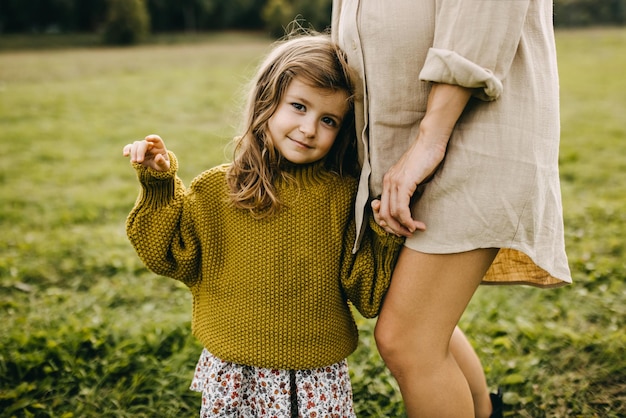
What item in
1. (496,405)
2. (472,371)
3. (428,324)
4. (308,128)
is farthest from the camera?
(496,405)

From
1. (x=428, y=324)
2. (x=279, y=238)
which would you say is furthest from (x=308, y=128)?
(x=428, y=324)

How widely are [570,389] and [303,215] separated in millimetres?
1531

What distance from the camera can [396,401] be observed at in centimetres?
254

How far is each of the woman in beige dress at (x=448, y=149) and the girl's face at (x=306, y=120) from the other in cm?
13

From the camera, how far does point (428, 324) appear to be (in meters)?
1.66

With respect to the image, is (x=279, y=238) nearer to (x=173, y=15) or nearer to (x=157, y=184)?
(x=157, y=184)

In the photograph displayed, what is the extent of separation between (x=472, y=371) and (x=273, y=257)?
2.87 feet

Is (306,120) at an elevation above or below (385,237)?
above

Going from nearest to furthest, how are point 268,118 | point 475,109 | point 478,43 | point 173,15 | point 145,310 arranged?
1. point 478,43
2. point 475,109
3. point 268,118
4. point 145,310
5. point 173,15

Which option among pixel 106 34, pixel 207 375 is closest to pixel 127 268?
pixel 207 375

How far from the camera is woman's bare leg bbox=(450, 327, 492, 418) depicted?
212 cm

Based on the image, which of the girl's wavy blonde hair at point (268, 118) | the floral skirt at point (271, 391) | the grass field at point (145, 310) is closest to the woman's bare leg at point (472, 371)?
the grass field at point (145, 310)

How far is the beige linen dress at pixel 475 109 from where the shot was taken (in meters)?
1.45

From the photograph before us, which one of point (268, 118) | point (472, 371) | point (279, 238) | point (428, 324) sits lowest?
point (472, 371)
